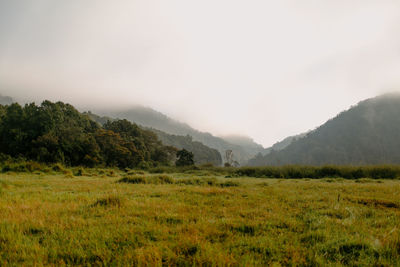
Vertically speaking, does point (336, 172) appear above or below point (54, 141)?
below

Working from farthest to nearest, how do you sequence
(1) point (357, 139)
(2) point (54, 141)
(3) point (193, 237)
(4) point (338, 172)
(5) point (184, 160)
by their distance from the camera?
(1) point (357, 139) < (5) point (184, 160) < (2) point (54, 141) < (4) point (338, 172) < (3) point (193, 237)

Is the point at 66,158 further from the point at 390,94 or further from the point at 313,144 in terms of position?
the point at 390,94

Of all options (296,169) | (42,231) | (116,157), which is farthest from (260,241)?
(116,157)

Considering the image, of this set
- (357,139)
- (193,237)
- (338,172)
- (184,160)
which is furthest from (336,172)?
(357,139)

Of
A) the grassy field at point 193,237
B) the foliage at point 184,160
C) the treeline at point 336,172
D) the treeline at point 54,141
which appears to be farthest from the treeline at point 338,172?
the treeline at point 54,141

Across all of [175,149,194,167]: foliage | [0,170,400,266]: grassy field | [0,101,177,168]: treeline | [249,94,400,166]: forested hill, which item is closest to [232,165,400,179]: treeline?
[0,170,400,266]: grassy field

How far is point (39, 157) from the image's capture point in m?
48.7

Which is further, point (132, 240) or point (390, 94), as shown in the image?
point (390, 94)

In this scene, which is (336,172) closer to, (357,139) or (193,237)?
(193,237)

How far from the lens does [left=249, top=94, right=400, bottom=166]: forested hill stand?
439 feet

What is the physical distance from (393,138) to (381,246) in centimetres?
19107

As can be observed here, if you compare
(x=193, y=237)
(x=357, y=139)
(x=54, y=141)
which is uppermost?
(x=357, y=139)

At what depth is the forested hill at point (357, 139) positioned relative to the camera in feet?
439

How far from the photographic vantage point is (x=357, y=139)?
150m
